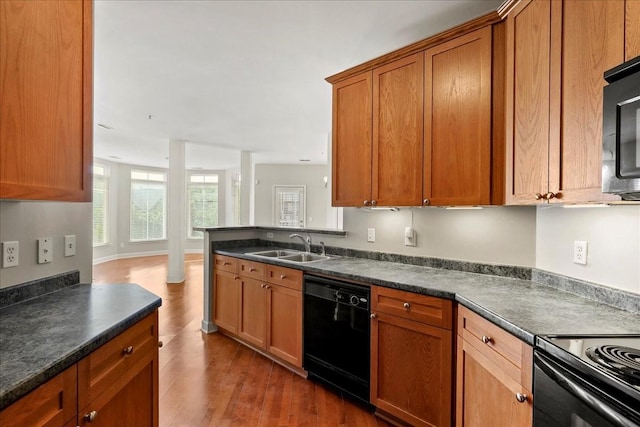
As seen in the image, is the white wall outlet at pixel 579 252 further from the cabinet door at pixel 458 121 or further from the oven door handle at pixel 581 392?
the oven door handle at pixel 581 392

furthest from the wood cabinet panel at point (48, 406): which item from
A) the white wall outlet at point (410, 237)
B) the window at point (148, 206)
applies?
the window at point (148, 206)

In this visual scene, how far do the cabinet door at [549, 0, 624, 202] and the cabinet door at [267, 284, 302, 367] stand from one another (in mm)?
1850

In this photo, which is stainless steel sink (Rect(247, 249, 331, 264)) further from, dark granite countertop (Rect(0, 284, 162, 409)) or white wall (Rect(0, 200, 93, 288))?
dark granite countertop (Rect(0, 284, 162, 409))

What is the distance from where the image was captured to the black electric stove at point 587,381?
0.81 metres

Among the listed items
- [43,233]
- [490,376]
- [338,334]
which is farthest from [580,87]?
[43,233]

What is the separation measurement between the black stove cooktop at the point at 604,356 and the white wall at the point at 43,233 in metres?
2.12

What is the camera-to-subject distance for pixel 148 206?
9141 millimetres

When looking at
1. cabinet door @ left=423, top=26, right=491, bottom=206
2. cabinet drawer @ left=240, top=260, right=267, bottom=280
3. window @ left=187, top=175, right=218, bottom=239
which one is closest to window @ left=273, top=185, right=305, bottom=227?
window @ left=187, top=175, right=218, bottom=239

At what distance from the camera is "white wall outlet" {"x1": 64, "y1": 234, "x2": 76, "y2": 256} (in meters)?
1.70

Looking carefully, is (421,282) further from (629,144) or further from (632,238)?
(629,144)

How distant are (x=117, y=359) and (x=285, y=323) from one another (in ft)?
5.19

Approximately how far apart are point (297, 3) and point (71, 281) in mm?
2009

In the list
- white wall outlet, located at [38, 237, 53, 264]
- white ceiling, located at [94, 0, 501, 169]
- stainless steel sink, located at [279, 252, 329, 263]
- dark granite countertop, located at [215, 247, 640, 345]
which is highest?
white ceiling, located at [94, 0, 501, 169]

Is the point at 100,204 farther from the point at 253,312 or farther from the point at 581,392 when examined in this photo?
the point at 581,392
